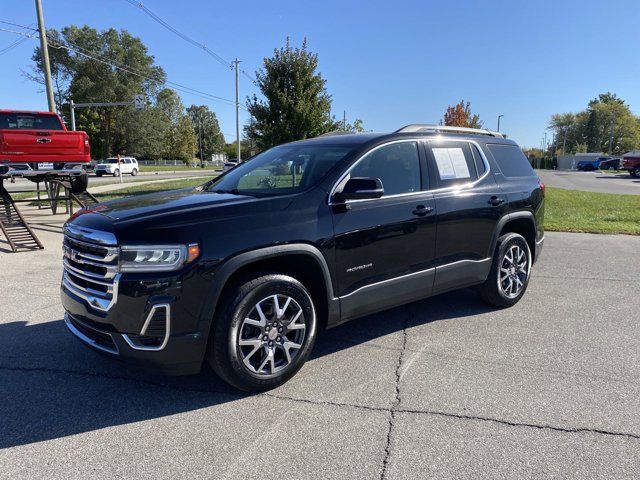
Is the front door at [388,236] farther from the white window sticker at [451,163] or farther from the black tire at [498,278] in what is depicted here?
the black tire at [498,278]

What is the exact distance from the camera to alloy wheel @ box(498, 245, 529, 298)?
5043 millimetres

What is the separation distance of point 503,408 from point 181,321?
7.13ft

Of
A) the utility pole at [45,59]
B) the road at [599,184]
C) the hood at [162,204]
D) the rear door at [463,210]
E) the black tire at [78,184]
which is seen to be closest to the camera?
the hood at [162,204]

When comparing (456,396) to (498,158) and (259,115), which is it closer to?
(498,158)

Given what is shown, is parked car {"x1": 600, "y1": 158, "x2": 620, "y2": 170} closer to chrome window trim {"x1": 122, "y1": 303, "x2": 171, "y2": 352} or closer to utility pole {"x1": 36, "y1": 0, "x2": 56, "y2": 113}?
utility pole {"x1": 36, "y1": 0, "x2": 56, "y2": 113}

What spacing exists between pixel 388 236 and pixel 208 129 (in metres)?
123

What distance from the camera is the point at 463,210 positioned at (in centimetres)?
445

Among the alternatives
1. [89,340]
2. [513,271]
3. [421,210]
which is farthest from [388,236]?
[89,340]

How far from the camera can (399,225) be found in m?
3.90

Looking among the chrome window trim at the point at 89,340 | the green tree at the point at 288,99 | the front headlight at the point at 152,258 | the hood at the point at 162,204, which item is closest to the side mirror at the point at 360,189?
the hood at the point at 162,204

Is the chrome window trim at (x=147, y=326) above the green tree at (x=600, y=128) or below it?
below

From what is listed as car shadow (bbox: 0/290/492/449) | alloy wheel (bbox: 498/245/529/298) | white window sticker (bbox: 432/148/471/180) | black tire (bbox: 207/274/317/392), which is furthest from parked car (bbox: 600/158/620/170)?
black tire (bbox: 207/274/317/392)

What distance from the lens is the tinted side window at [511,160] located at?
5.11 meters

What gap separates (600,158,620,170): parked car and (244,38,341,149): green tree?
5517 centimetres
